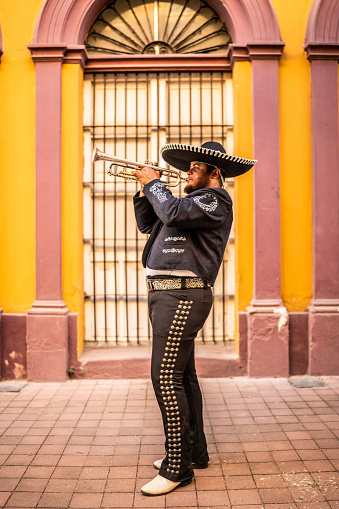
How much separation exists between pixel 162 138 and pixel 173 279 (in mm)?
3444

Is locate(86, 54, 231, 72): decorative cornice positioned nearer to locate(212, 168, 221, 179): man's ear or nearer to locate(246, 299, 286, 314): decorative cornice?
locate(246, 299, 286, 314): decorative cornice

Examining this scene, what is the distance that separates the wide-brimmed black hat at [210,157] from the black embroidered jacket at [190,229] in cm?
21

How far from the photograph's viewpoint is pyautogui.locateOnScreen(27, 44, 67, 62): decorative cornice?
18.6ft

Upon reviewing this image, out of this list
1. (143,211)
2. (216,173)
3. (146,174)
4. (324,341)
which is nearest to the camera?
(146,174)

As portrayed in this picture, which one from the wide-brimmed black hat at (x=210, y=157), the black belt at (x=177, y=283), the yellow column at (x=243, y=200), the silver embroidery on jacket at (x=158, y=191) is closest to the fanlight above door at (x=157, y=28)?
the yellow column at (x=243, y=200)

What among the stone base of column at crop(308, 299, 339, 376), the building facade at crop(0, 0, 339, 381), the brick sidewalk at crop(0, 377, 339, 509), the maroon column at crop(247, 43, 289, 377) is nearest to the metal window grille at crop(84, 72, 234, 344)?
the building facade at crop(0, 0, 339, 381)

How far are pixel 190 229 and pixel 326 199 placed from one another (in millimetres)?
3066

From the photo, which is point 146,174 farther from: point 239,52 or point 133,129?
point 239,52

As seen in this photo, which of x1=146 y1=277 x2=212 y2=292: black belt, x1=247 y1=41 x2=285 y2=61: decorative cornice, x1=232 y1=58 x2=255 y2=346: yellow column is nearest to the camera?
x1=146 y1=277 x2=212 y2=292: black belt

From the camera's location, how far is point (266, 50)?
18.7 ft

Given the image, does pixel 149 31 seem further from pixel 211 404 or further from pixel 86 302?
pixel 211 404

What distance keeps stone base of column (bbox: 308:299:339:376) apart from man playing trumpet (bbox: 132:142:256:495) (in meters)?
2.79

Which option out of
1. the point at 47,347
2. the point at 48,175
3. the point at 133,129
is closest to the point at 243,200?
the point at 133,129

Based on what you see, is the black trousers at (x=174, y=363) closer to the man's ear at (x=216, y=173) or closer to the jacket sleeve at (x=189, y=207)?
the jacket sleeve at (x=189, y=207)
